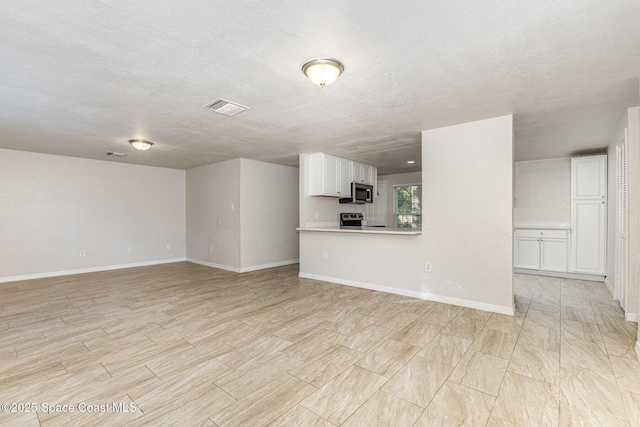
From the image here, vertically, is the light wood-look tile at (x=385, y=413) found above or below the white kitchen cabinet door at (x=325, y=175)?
below

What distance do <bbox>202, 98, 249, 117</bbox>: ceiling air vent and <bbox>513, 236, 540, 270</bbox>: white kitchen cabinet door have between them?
5560 millimetres

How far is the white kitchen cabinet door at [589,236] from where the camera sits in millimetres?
4961

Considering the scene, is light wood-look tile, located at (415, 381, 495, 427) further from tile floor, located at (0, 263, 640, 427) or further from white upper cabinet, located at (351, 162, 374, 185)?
white upper cabinet, located at (351, 162, 374, 185)

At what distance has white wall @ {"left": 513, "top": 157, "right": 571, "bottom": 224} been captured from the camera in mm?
5527

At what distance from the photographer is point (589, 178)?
16.5ft

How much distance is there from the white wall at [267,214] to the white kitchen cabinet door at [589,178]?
5362mm

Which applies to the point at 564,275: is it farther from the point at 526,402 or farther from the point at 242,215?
the point at 242,215

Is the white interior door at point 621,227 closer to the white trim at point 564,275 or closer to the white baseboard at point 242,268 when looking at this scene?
the white trim at point 564,275

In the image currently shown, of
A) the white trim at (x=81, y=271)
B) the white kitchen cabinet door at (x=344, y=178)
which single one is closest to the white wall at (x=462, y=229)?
the white kitchen cabinet door at (x=344, y=178)

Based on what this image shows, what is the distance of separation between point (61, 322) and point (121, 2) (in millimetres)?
3344

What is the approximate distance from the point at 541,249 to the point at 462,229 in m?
2.99

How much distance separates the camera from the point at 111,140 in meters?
4.48

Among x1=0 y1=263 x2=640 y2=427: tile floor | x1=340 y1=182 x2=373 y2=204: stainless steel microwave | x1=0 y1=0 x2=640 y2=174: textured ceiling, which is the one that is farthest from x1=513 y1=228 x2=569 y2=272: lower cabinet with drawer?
x1=340 y1=182 x2=373 y2=204: stainless steel microwave

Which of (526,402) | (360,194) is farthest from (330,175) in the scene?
(526,402)
